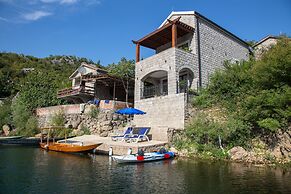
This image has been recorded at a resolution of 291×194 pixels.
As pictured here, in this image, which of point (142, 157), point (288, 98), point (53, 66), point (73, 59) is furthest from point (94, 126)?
point (73, 59)

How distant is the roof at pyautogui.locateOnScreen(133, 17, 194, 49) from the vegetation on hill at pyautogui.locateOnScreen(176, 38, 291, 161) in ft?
22.4

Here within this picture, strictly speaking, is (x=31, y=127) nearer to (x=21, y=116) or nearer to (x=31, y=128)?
(x=31, y=128)

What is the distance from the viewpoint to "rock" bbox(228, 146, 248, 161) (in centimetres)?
1263

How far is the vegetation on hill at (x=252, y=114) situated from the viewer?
12.5 m

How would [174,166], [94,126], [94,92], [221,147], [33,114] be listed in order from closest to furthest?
[174,166], [221,147], [94,126], [94,92], [33,114]

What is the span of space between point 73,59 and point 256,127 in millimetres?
64824

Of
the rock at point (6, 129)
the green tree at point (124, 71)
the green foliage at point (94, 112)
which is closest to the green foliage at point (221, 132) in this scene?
the green foliage at point (94, 112)

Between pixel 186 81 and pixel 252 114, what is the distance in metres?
7.73

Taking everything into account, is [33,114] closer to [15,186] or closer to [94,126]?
[94,126]

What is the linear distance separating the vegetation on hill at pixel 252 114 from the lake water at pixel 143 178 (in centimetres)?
214

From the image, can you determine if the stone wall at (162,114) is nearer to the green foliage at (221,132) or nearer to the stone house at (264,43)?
the green foliage at (221,132)

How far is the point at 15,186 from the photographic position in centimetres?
830

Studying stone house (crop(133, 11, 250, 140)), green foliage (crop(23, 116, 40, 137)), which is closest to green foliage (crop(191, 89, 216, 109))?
stone house (crop(133, 11, 250, 140))

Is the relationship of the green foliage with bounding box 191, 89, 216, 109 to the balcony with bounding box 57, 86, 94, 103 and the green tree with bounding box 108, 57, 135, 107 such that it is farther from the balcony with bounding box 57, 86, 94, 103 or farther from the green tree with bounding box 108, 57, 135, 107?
the balcony with bounding box 57, 86, 94, 103
